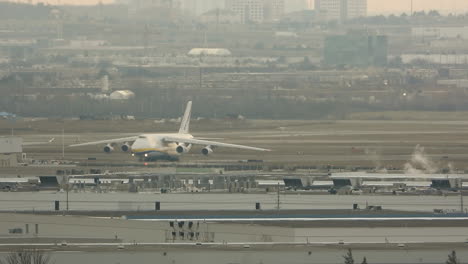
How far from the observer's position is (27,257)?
24547 millimetres

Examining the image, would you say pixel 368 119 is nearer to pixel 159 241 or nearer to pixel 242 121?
pixel 242 121

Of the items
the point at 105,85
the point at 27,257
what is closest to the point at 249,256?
the point at 27,257

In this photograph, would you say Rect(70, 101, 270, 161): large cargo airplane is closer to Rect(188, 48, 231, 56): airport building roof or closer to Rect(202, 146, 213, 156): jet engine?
Rect(202, 146, 213, 156): jet engine

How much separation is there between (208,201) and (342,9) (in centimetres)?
12323

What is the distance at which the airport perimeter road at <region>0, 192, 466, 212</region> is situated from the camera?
34.5m

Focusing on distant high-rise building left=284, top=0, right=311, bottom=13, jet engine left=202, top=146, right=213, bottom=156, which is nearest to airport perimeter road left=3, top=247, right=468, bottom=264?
jet engine left=202, top=146, right=213, bottom=156

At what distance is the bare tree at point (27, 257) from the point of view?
79.7ft

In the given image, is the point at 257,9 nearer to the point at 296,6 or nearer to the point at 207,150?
the point at 296,6

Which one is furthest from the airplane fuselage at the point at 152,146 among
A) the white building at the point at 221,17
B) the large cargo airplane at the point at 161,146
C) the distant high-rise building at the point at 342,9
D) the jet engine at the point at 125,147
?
the distant high-rise building at the point at 342,9

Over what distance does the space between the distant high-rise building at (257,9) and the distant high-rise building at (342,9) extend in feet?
15.8

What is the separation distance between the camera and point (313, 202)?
116 feet

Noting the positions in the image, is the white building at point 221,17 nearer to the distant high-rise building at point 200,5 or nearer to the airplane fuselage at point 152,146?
the distant high-rise building at point 200,5

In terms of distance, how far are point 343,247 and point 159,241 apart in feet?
11.8

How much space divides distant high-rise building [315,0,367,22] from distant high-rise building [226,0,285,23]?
4803mm
